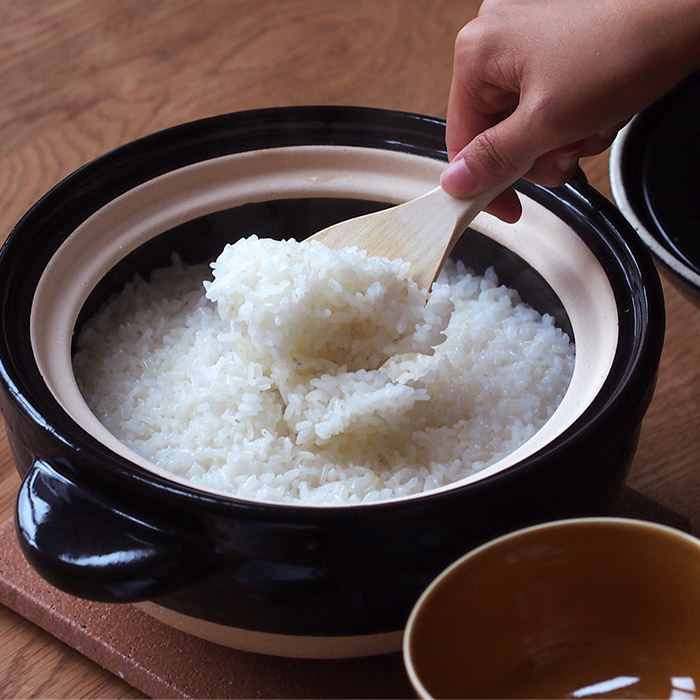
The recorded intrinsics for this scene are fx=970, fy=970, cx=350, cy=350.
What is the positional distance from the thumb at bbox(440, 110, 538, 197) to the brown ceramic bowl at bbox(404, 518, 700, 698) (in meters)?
0.59

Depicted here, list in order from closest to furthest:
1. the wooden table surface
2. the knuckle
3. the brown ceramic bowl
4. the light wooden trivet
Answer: the brown ceramic bowl, the light wooden trivet, the knuckle, the wooden table surface

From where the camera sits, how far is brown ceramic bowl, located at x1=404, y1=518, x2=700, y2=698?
0.98 meters

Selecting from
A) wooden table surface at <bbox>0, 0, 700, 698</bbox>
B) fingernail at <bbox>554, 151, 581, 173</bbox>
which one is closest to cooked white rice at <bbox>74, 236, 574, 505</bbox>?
fingernail at <bbox>554, 151, 581, 173</bbox>

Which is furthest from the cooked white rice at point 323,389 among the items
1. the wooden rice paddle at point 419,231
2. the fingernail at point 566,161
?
the fingernail at point 566,161

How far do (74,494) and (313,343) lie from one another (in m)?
0.42

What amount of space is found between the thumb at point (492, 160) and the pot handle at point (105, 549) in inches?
26.6

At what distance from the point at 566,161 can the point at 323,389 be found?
0.55 m

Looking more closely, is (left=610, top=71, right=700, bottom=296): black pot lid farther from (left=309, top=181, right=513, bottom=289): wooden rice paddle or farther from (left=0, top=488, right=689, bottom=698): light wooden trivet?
(left=0, top=488, right=689, bottom=698): light wooden trivet

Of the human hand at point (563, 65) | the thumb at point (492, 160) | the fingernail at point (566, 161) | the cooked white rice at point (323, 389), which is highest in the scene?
the human hand at point (563, 65)

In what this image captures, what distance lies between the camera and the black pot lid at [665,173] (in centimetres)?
156

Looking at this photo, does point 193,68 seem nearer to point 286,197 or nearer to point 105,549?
point 286,197

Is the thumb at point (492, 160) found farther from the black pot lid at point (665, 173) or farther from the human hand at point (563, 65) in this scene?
the black pot lid at point (665, 173)

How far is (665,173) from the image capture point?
1.66 metres

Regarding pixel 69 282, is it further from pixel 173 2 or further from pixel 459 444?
pixel 173 2
